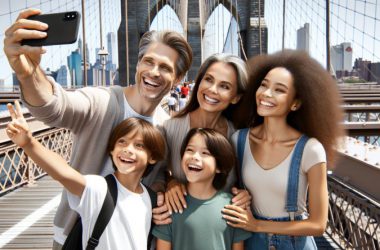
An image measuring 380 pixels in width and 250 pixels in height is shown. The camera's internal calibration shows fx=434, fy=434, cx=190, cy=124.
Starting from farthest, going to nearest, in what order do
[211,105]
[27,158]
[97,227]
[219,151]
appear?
→ [27,158] → [211,105] → [219,151] → [97,227]

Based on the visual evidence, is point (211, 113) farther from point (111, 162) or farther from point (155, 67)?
point (111, 162)

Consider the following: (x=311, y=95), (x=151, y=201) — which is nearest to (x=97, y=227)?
(x=151, y=201)

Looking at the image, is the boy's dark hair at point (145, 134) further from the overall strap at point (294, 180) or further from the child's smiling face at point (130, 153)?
the overall strap at point (294, 180)

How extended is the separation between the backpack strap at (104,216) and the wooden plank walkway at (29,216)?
218 cm

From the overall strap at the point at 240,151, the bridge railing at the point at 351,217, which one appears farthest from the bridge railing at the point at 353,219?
the overall strap at the point at 240,151

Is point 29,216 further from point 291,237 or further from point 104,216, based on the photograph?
point 291,237

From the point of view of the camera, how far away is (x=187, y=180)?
1538 mm

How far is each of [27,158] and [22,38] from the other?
3997 millimetres

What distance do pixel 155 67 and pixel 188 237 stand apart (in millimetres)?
578

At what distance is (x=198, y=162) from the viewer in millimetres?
1431

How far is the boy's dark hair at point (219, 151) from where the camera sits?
1445 millimetres

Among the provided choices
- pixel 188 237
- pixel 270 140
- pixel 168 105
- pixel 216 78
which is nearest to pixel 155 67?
pixel 216 78

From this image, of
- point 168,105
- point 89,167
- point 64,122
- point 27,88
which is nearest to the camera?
point 27,88

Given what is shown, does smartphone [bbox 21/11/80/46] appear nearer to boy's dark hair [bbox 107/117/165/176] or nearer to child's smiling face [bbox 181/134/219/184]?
boy's dark hair [bbox 107/117/165/176]
